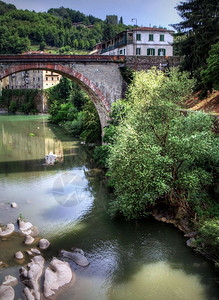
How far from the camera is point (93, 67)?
22.7 metres

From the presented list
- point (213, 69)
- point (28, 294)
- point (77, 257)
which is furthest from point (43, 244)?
point (213, 69)

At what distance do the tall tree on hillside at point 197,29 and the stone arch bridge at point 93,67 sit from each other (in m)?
2.96

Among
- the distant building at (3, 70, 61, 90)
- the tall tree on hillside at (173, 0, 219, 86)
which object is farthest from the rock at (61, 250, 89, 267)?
the distant building at (3, 70, 61, 90)

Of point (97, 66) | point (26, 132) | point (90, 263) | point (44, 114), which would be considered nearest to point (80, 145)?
point (97, 66)

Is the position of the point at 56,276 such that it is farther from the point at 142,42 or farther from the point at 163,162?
the point at 142,42

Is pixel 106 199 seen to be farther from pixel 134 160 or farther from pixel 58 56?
pixel 58 56

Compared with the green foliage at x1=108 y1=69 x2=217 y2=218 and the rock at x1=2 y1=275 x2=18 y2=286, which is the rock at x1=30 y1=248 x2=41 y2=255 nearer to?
the rock at x1=2 y1=275 x2=18 y2=286

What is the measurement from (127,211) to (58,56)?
46.0ft

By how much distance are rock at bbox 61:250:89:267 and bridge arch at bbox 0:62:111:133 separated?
14.6 m

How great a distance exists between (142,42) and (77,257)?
29826 millimetres

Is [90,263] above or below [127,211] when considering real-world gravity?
below

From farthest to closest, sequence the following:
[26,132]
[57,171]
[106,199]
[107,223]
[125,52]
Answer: [26,132] < [125,52] < [57,171] < [106,199] < [107,223]

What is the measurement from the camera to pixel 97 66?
22.8 metres

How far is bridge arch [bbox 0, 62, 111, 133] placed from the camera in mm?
21125
